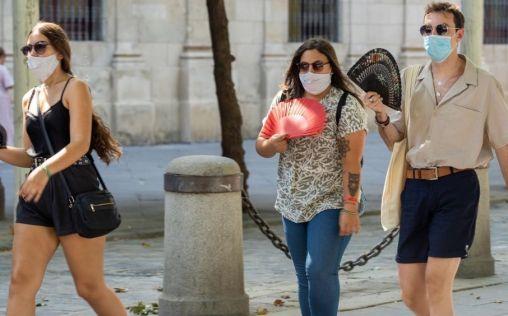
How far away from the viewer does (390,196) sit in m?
6.65

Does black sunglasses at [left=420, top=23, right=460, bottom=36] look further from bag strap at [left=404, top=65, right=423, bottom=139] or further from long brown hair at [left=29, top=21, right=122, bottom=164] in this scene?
long brown hair at [left=29, top=21, right=122, bottom=164]

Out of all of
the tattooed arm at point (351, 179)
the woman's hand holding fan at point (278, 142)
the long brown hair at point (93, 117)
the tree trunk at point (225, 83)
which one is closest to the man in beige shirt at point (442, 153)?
the tattooed arm at point (351, 179)

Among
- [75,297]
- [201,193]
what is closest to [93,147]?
[201,193]

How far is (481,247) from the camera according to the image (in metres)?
9.50

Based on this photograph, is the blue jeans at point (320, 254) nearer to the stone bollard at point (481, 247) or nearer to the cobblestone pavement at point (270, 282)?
the cobblestone pavement at point (270, 282)

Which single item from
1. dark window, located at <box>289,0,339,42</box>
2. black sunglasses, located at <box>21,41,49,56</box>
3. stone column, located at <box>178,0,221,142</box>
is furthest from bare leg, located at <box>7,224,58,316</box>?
dark window, located at <box>289,0,339,42</box>

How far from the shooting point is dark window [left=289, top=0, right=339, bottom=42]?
23.5m

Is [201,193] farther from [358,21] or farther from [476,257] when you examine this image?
[358,21]

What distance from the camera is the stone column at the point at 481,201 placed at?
9438 mm

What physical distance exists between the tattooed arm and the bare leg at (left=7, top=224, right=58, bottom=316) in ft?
4.67

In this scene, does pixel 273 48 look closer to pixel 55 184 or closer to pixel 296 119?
pixel 296 119

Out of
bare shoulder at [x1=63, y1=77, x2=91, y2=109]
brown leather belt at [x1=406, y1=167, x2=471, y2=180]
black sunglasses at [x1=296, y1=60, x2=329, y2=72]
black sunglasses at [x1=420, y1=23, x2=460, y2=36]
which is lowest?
brown leather belt at [x1=406, y1=167, x2=471, y2=180]

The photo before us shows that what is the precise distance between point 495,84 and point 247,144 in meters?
15.2

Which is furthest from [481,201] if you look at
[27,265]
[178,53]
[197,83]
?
[178,53]
